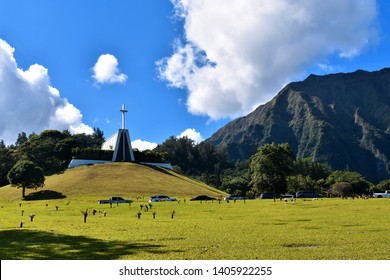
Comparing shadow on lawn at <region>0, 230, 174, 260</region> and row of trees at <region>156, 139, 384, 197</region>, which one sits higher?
row of trees at <region>156, 139, 384, 197</region>

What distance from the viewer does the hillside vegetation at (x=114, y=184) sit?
75.2 meters

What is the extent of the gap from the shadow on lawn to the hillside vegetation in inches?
2082

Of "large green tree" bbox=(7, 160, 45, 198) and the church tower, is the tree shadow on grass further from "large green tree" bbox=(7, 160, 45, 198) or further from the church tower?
the church tower

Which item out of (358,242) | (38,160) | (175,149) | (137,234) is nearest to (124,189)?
(38,160)

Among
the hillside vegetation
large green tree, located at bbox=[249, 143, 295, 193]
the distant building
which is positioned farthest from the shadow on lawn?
the distant building

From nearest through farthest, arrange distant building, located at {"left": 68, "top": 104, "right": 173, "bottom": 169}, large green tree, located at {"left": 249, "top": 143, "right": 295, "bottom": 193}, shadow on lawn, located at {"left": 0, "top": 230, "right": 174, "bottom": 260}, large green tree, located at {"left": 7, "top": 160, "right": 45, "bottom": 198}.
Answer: shadow on lawn, located at {"left": 0, "top": 230, "right": 174, "bottom": 260} → large green tree, located at {"left": 249, "top": 143, "right": 295, "bottom": 193} → large green tree, located at {"left": 7, "top": 160, "right": 45, "bottom": 198} → distant building, located at {"left": 68, "top": 104, "right": 173, "bottom": 169}

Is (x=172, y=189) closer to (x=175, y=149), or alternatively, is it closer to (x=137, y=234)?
(x=137, y=234)

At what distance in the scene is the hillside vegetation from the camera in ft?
247

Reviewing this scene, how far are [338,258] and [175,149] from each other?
15674 cm

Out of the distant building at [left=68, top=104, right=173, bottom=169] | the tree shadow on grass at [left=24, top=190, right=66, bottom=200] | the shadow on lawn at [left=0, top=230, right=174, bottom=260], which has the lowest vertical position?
the shadow on lawn at [left=0, top=230, right=174, bottom=260]

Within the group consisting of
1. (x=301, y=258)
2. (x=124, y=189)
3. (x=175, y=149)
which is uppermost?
(x=175, y=149)

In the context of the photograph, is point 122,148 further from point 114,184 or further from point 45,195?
point 45,195

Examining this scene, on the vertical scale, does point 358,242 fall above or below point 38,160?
below

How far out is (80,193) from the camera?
73.8m
